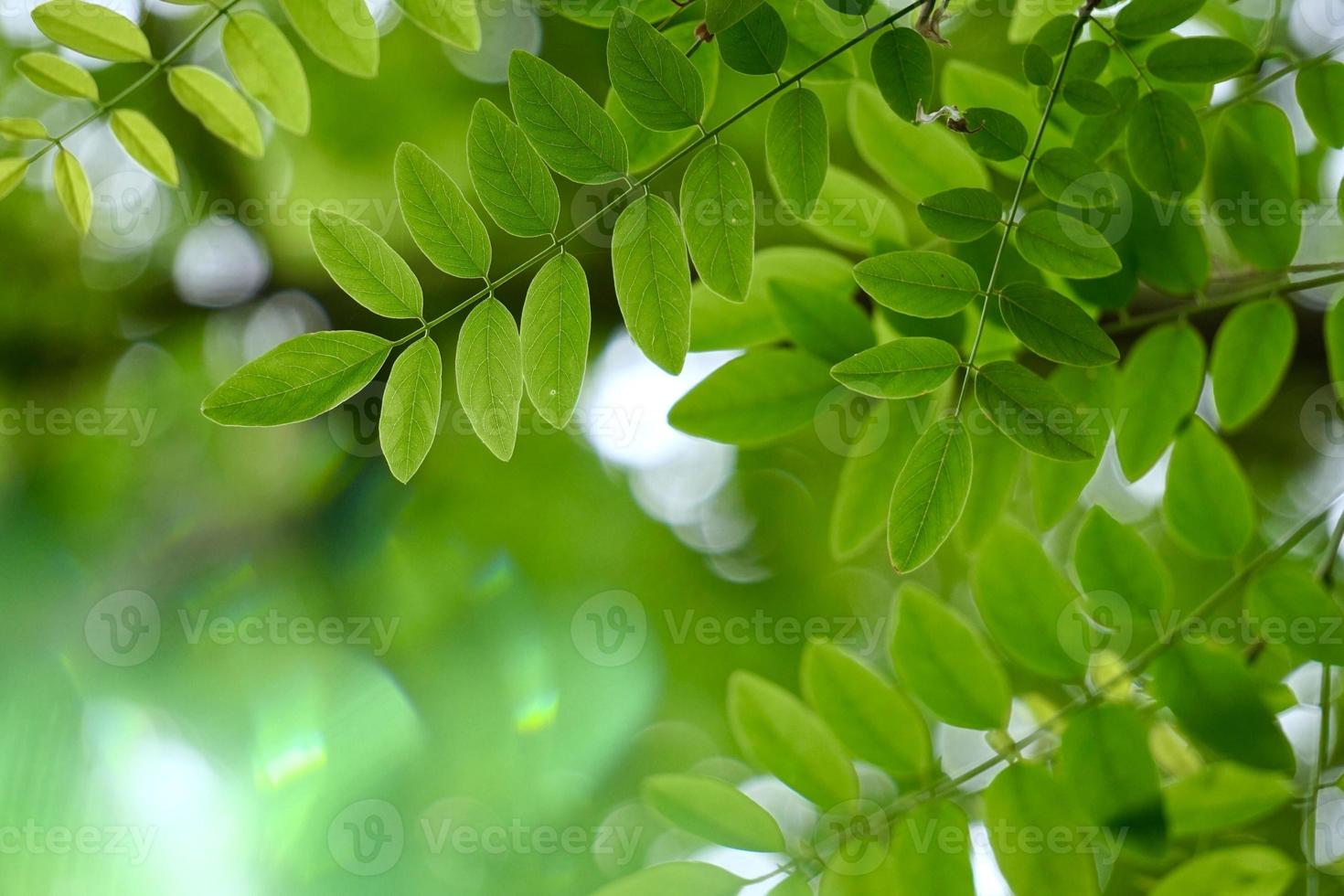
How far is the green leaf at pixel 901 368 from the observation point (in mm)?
818

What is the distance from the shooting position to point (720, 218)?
0.82 meters

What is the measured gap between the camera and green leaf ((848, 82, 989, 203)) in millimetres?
1144

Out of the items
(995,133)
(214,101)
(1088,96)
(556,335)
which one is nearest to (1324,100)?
(1088,96)

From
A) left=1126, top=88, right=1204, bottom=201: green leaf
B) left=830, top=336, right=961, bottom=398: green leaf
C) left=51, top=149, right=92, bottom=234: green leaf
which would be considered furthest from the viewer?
left=51, top=149, right=92, bottom=234: green leaf

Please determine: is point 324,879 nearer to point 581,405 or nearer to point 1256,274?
point 581,405

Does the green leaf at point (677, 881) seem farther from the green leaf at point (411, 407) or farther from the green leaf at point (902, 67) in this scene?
the green leaf at point (902, 67)

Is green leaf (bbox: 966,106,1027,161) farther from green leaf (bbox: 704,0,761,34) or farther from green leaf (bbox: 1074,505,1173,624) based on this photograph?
green leaf (bbox: 1074,505,1173,624)

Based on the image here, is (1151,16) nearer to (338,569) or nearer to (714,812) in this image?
(714,812)

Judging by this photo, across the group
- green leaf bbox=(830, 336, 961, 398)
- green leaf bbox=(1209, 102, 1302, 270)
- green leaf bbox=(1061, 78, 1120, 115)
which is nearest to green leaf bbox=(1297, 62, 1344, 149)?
green leaf bbox=(1209, 102, 1302, 270)

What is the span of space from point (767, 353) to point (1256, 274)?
0.70 m

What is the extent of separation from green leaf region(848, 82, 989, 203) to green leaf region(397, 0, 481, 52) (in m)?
0.51

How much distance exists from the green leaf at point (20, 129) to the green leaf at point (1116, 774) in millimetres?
1350

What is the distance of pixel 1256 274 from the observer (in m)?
1.23

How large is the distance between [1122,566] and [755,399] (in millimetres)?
489
